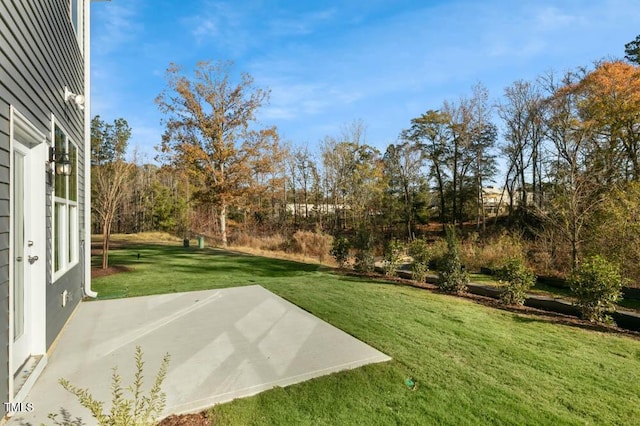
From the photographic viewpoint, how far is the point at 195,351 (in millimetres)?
3076

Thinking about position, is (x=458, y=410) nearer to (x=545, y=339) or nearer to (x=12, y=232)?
(x=545, y=339)

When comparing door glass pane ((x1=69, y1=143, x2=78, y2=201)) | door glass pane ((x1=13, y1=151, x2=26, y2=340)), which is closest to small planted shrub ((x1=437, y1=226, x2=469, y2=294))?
door glass pane ((x1=13, y1=151, x2=26, y2=340))

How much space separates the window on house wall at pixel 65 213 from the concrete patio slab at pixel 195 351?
2.57 feet

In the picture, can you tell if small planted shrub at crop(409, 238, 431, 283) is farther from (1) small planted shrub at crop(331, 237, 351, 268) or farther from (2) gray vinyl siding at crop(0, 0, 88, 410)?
(2) gray vinyl siding at crop(0, 0, 88, 410)

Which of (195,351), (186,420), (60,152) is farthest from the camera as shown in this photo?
(60,152)

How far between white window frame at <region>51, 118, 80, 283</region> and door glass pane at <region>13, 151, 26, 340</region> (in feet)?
2.37

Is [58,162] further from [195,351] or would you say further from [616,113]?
[616,113]

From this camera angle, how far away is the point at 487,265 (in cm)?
959

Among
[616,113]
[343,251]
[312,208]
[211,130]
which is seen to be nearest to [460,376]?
[343,251]

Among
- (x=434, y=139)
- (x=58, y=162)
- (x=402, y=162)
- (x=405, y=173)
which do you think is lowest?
(x=58, y=162)

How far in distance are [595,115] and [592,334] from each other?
590 inches

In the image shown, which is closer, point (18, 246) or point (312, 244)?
point (18, 246)

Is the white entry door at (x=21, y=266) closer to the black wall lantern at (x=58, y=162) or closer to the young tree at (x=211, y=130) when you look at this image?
the black wall lantern at (x=58, y=162)

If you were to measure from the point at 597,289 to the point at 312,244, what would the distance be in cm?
1087
